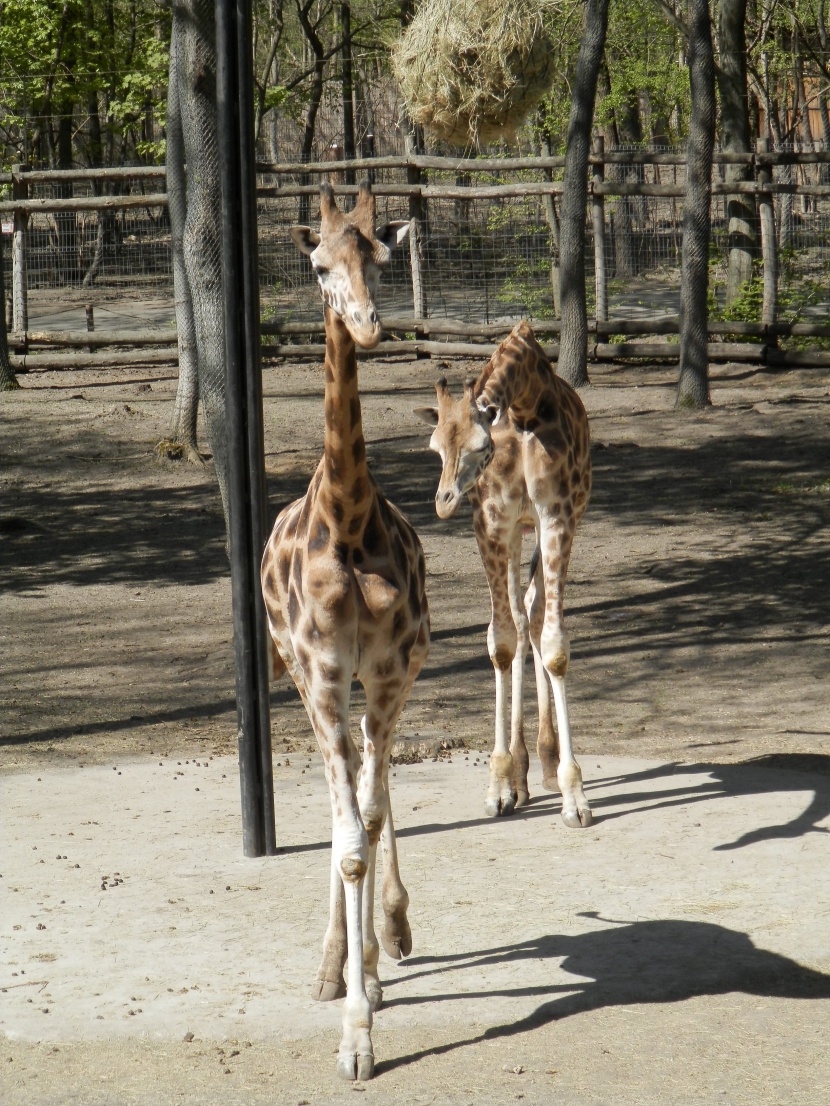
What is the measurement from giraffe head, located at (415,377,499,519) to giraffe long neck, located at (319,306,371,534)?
3.50 ft

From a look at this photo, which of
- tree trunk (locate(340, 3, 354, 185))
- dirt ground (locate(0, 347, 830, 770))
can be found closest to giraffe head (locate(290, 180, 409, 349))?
dirt ground (locate(0, 347, 830, 770))

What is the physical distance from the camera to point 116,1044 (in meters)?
4.30

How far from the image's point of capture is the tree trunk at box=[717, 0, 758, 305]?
1909 centimetres

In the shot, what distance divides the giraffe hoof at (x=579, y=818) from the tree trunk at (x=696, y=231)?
34.6 ft

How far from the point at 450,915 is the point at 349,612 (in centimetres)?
162

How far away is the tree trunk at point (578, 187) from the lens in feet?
51.2

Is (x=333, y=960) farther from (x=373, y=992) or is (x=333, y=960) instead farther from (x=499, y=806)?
(x=499, y=806)

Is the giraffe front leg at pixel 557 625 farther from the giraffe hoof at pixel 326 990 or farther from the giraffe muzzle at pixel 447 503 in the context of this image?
the giraffe hoof at pixel 326 990

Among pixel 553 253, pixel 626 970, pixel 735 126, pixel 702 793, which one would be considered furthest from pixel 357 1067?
pixel 735 126

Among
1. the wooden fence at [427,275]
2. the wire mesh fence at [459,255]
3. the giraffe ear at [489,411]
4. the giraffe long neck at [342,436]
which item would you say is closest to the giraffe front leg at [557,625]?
the giraffe ear at [489,411]

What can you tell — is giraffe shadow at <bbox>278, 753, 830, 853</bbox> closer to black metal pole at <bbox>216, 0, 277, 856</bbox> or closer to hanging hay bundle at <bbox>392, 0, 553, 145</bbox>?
black metal pole at <bbox>216, 0, 277, 856</bbox>

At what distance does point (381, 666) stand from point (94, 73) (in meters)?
27.6

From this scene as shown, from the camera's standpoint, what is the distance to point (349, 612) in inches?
167

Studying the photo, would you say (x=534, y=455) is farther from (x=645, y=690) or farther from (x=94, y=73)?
(x=94, y=73)
